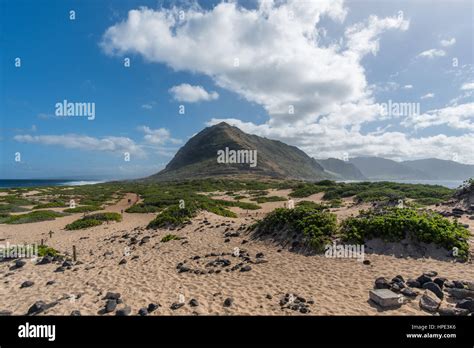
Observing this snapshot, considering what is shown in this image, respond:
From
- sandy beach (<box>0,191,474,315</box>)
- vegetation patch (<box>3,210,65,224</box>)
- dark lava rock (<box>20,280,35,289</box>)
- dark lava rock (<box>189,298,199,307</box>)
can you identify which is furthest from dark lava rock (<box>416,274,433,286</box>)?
vegetation patch (<box>3,210,65,224</box>)

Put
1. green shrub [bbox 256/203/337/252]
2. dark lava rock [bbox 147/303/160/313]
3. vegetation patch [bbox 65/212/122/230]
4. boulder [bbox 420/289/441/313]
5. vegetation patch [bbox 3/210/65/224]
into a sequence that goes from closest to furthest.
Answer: boulder [bbox 420/289/441/313], dark lava rock [bbox 147/303/160/313], green shrub [bbox 256/203/337/252], vegetation patch [bbox 65/212/122/230], vegetation patch [bbox 3/210/65/224]

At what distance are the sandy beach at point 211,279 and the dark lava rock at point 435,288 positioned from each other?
2.78ft

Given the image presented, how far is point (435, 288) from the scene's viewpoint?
8.43 m

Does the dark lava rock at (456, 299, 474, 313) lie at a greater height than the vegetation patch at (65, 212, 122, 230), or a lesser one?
greater

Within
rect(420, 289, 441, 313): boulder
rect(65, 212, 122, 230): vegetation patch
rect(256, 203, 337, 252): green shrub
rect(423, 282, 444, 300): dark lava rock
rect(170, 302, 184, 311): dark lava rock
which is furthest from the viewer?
rect(65, 212, 122, 230): vegetation patch

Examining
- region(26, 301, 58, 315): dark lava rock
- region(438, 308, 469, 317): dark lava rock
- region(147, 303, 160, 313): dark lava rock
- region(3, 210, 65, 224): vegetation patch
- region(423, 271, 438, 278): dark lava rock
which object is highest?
region(423, 271, 438, 278): dark lava rock

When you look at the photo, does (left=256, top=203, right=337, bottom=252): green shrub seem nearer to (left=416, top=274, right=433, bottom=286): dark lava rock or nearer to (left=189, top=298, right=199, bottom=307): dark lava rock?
(left=416, top=274, right=433, bottom=286): dark lava rock

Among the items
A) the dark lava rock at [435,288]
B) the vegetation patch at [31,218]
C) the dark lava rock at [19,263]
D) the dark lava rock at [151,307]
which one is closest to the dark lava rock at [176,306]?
the dark lava rock at [151,307]

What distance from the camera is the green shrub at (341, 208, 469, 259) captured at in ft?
39.7

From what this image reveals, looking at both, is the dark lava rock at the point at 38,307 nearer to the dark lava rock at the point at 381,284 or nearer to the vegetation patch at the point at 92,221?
the dark lava rock at the point at 381,284

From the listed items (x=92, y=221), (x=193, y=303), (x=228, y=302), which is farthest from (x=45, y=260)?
(x=92, y=221)

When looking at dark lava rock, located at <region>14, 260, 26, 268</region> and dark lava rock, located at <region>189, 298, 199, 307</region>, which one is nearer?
dark lava rock, located at <region>189, 298, 199, 307</region>

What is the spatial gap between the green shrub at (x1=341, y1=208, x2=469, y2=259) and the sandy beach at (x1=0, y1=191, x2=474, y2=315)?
125cm
